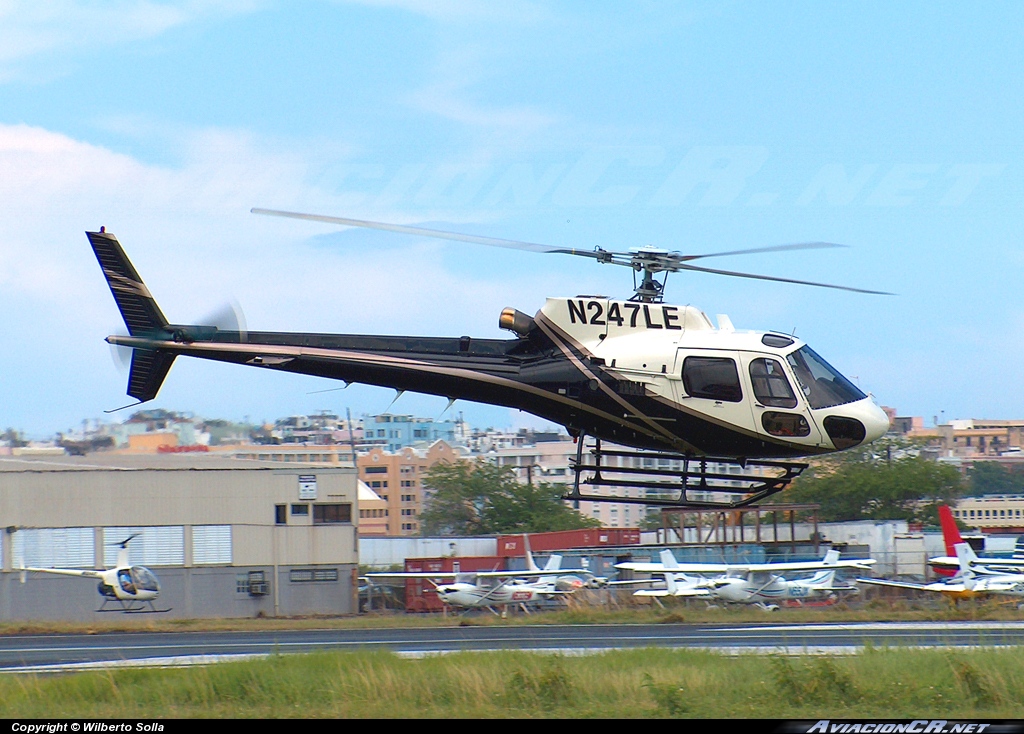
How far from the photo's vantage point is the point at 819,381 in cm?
1644

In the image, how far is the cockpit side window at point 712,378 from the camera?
16.4 metres

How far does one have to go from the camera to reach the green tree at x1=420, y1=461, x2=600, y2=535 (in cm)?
8375

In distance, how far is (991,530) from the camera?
72875mm

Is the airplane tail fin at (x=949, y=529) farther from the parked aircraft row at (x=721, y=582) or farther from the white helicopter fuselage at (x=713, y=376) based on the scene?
the white helicopter fuselage at (x=713, y=376)

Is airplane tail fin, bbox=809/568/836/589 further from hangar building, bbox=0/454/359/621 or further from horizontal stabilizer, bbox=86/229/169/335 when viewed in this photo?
horizontal stabilizer, bbox=86/229/169/335


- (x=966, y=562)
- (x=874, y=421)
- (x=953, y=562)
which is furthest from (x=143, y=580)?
(x=874, y=421)

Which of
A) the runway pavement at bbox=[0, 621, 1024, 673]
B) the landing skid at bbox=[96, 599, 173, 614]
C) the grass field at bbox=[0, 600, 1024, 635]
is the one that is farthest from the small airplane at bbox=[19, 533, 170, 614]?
the runway pavement at bbox=[0, 621, 1024, 673]

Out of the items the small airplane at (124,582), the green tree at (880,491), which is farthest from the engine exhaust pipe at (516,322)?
the green tree at (880,491)

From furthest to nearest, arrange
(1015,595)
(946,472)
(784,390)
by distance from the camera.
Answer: (946,472) < (1015,595) < (784,390)

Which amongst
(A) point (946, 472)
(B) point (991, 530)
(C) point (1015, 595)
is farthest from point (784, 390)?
(A) point (946, 472)

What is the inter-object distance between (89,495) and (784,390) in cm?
3892

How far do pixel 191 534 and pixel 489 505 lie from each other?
1554 inches

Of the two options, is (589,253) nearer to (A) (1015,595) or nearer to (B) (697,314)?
(B) (697,314)

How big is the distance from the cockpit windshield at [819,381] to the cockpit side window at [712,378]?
31.3 inches
